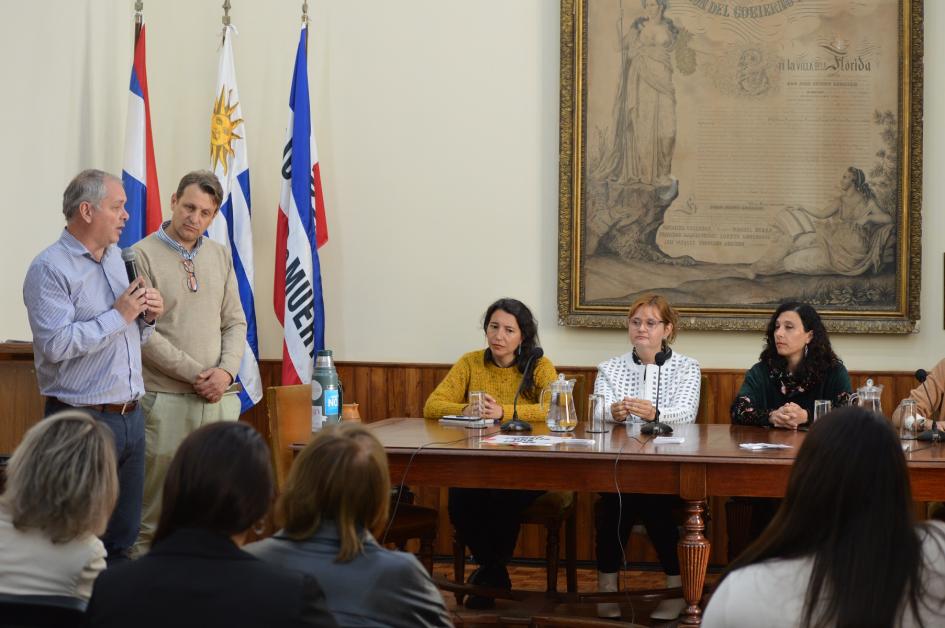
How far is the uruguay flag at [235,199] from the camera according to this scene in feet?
17.0

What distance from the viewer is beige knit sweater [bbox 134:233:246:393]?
4117 millimetres

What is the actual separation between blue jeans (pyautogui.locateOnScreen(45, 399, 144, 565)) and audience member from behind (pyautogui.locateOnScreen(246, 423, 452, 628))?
1.81 m

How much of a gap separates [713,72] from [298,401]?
105 inches

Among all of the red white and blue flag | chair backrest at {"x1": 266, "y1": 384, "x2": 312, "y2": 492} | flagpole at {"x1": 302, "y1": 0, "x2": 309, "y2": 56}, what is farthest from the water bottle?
flagpole at {"x1": 302, "y1": 0, "x2": 309, "y2": 56}

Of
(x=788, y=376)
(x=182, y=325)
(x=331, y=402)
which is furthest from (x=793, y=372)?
(x=182, y=325)

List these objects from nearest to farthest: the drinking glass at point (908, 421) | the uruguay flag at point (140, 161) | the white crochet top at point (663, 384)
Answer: the drinking glass at point (908, 421), the white crochet top at point (663, 384), the uruguay flag at point (140, 161)

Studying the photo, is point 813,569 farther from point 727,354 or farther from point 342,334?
point 342,334

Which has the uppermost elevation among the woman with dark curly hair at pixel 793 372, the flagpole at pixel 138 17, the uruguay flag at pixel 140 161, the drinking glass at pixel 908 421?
the flagpole at pixel 138 17

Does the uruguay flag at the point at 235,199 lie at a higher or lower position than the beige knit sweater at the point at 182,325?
higher

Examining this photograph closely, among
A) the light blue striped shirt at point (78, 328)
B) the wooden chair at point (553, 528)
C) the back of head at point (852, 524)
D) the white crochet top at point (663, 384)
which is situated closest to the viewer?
the back of head at point (852, 524)

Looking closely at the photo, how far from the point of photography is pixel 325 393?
4.04 m

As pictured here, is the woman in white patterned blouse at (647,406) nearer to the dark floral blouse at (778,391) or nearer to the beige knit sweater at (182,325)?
the dark floral blouse at (778,391)

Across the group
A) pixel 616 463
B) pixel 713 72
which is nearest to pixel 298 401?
pixel 616 463

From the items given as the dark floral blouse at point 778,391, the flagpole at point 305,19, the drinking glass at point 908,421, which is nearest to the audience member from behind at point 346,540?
the drinking glass at point 908,421
